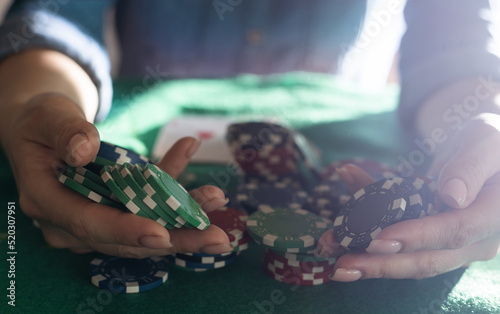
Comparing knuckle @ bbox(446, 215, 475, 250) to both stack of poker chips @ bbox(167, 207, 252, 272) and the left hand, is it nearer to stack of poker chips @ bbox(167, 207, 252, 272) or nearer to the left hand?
the left hand

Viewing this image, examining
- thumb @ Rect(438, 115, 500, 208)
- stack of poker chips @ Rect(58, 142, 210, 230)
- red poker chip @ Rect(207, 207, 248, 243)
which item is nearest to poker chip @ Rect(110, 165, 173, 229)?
stack of poker chips @ Rect(58, 142, 210, 230)

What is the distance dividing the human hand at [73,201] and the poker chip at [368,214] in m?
0.31

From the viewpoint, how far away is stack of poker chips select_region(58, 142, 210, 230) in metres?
1.06

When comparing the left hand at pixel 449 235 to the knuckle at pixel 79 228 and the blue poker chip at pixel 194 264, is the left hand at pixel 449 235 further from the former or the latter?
the knuckle at pixel 79 228

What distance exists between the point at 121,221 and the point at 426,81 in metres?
1.51

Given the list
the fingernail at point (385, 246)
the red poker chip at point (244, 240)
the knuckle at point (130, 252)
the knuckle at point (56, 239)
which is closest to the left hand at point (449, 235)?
the fingernail at point (385, 246)

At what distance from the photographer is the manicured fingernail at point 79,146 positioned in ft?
3.51

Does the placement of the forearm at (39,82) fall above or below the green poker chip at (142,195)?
above

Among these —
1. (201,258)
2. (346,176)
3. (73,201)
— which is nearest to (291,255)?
(201,258)

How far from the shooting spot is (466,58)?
1.92 m

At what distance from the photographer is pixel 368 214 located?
4.07 ft

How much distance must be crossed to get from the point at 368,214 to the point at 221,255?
405mm

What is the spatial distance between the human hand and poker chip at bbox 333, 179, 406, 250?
31cm

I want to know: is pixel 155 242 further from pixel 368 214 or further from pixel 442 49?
pixel 442 49
